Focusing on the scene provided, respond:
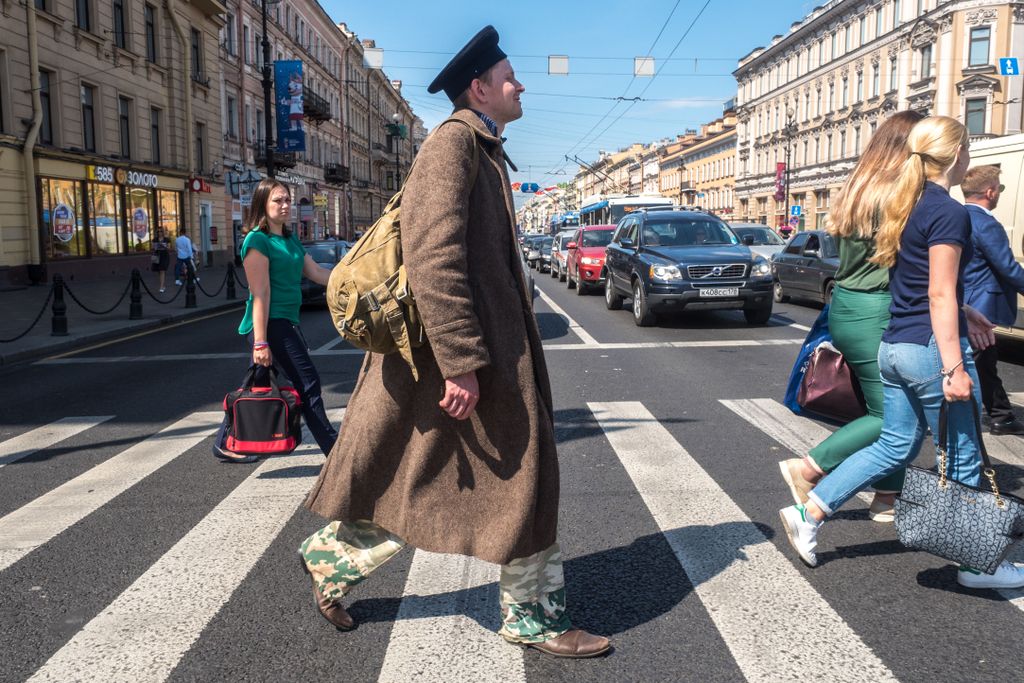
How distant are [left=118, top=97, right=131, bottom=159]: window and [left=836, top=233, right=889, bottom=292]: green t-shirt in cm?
2881

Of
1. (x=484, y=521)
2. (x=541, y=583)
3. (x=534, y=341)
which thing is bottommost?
(x=541, y=583)

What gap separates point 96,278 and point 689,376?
21.6m

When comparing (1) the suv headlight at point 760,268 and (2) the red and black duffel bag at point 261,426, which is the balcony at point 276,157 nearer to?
(1) the suv headlight at point 760,268

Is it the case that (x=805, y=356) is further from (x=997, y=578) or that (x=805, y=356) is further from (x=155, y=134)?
(x=155, y=134)

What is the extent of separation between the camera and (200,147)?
35.0 m

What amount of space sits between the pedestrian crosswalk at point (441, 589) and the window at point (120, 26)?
2633 centimetres

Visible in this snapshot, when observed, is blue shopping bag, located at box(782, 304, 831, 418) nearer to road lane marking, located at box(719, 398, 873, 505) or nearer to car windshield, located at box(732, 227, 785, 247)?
road lane marking, located at box(719, 398, 873, 505)

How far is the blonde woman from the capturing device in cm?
314

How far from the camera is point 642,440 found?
20.0 feet

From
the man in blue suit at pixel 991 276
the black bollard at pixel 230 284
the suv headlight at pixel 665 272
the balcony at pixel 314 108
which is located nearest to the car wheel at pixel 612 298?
the suv headlight at pixel 665 272

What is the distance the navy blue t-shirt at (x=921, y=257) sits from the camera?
3.14 meters

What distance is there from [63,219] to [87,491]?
22.3 m

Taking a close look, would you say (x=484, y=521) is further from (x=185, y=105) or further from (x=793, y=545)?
(x=185, y=105)

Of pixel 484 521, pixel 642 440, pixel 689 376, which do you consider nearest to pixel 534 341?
pixel 484 521
